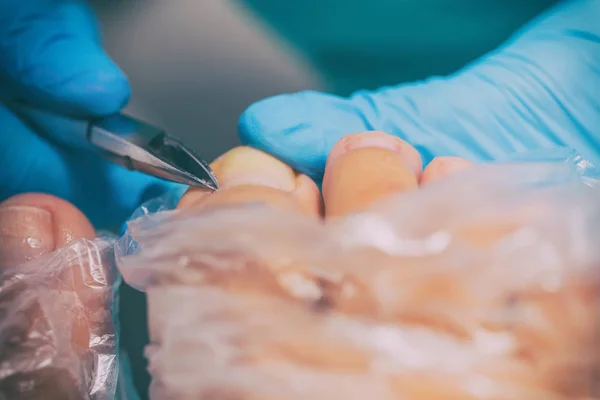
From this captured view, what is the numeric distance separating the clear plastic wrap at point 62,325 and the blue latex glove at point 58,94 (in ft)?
0.75

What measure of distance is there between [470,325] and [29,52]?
0.71 m

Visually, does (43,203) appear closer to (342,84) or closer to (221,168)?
(221,168)

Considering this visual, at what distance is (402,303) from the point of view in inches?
12.3

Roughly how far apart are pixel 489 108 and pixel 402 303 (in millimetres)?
548

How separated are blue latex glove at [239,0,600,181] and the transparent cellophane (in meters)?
0.34

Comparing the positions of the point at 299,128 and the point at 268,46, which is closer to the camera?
the point at 299,128

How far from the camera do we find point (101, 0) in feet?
2.85

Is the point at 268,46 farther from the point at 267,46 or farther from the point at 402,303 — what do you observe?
the point at 402,303

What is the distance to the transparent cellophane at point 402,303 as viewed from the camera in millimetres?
301

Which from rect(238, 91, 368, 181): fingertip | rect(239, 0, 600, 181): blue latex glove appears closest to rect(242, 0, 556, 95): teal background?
rect(239, 0, 600, 181): blue latex glove

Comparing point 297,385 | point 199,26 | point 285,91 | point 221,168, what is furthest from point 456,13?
point 297,385

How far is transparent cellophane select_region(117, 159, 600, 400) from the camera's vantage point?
0.99 feet

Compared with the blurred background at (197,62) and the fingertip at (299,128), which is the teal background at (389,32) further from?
the fingertip at (299,128)

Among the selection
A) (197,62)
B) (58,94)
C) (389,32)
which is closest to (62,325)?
(58,94)
